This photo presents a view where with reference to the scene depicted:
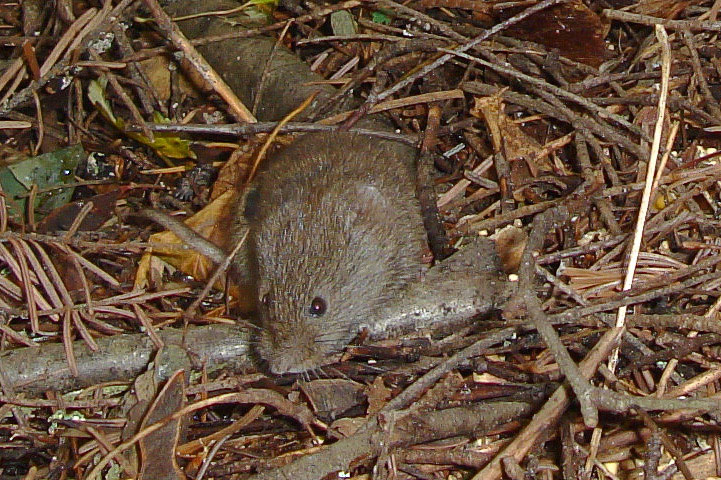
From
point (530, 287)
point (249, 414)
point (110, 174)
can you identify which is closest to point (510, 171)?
point (530, 287)

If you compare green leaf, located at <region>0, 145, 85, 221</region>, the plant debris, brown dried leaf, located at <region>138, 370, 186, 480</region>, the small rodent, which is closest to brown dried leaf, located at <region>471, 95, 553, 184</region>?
the plant debris

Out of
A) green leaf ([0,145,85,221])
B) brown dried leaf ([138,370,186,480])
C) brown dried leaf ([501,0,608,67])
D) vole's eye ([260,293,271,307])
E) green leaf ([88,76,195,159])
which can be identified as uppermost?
brown dried leaf ([501,0,608,67])

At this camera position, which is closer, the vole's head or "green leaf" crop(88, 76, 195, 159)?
the vole's head

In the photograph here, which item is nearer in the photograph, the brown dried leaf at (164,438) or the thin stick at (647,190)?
the brown dried leaf at (164,438)

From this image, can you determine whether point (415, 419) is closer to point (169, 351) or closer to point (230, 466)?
point (230, 466)

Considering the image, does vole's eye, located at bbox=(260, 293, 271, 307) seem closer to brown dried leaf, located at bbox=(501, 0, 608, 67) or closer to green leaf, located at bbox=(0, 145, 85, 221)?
green leaf, located at bbox=(0, 145, 85, 221)

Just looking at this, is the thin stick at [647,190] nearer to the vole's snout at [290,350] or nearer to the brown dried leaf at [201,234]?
the vole's snout at [290,350]

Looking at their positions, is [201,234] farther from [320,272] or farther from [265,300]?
[320,272]

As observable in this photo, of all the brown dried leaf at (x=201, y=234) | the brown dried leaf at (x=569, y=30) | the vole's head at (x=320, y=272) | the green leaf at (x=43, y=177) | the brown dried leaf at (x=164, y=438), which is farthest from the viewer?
the green leaf at (x=43, y=177)

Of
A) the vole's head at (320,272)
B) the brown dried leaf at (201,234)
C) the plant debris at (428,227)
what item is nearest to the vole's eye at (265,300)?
the vole's head at (320,272)
